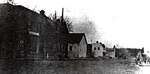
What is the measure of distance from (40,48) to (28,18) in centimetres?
53

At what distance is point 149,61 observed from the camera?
143 inches

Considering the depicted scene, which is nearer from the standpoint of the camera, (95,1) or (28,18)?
(95,1)

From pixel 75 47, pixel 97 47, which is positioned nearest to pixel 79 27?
pixel 97 47

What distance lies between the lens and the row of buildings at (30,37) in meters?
3.44

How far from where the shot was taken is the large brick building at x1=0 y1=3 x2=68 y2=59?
11.3 ft

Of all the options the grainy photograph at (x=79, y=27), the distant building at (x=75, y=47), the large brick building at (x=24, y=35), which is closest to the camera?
the grainy photograph at (x=79, y=27)

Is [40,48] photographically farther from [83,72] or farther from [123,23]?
[123,23]

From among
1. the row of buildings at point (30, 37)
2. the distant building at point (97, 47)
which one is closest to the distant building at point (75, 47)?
the row of buildings at point (30, 37)

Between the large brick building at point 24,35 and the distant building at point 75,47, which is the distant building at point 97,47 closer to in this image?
the distant building at point 75,47

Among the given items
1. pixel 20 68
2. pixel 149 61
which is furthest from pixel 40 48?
pixel 149 61

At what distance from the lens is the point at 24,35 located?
3.86m

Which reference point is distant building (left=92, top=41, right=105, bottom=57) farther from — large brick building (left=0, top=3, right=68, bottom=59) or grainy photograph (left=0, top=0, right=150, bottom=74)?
large brick building (left=0, top=3, right=68, bottom=59)

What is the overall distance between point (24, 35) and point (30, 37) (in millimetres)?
119

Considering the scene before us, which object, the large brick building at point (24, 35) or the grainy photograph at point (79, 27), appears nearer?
the grainy photograph at point (79, 27)
